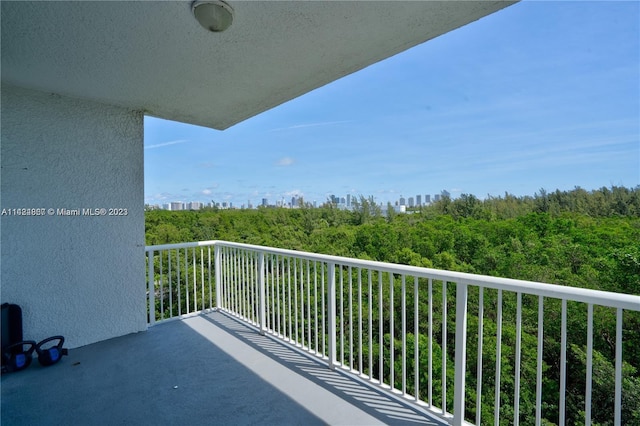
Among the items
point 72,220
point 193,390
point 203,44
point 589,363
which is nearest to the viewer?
point 589,363

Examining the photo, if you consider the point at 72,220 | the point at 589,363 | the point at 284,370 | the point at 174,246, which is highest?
the point at 72,220

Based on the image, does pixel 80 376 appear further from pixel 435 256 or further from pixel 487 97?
pixel 487 97

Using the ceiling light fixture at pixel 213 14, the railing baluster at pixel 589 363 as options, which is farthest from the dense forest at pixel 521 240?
the railing baluster at pixel 589 363

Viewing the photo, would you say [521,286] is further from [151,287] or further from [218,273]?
[151,287]

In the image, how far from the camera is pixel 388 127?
2175cm

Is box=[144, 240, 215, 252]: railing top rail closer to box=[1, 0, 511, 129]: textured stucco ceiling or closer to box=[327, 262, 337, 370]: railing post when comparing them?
box=[1, 0, 511, 129]: textured stucco ceiling

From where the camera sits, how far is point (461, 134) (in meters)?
22.0

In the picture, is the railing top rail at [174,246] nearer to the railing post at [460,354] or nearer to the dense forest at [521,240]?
the railing post at [460,354]

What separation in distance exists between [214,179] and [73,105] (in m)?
18.0

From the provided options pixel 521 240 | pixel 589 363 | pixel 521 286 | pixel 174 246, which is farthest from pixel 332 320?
pixel 521 240

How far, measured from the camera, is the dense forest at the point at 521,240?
11.0 m

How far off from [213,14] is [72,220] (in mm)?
2690

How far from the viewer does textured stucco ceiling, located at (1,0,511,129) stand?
1.75 metres

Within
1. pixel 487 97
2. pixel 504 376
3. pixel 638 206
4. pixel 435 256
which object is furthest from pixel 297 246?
pixel 638 206
